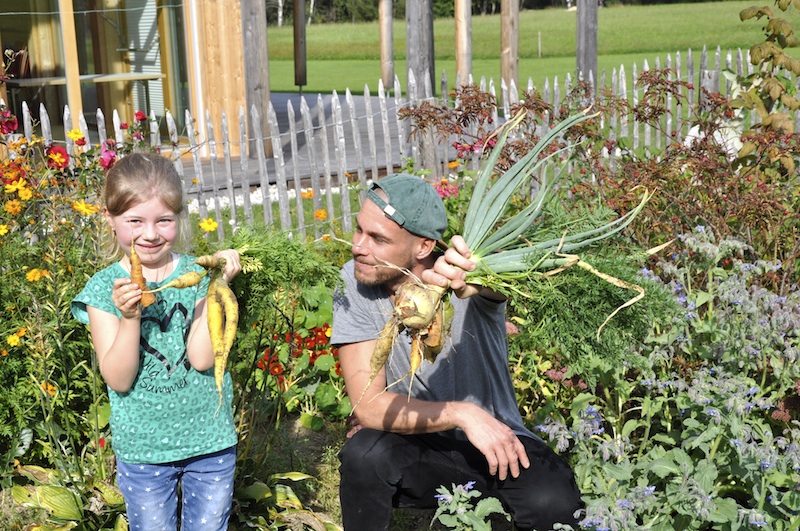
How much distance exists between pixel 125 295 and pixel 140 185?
312 millimetres

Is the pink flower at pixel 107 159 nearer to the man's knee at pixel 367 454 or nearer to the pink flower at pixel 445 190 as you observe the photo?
the pink flower at pixel 445 190

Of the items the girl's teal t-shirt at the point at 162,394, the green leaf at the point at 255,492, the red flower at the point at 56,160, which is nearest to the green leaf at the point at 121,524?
the green leaf at the point at 255,492

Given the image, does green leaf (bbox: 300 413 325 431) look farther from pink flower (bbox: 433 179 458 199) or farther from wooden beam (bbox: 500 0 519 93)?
wooden beam (bbox: 500 0 519 93)

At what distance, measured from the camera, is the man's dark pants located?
2.64m

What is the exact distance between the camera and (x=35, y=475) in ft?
10.5

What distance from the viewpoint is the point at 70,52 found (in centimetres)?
870

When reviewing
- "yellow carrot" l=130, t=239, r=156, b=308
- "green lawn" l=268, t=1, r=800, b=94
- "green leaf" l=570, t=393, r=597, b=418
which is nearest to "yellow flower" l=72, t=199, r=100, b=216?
"yellow carrot" l=130, t=239, r=156, b=308

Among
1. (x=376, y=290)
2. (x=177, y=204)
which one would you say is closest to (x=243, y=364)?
(x=376, y=290)

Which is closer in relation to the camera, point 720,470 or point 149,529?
point 149,529

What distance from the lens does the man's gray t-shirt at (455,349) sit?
2.77m

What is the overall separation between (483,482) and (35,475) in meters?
1.56

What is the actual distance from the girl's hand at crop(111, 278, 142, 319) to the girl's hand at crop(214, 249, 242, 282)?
0.80ft

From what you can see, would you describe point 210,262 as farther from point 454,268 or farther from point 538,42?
point 538,42

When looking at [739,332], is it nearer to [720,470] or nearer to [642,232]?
[720,470]
